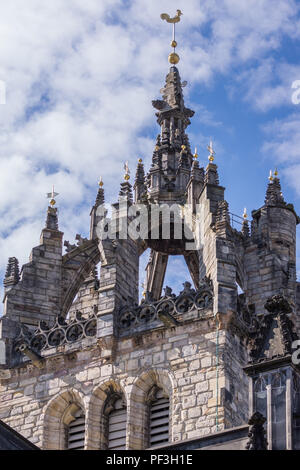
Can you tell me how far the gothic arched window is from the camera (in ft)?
137

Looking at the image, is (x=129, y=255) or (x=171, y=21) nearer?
(x=129, y=255)

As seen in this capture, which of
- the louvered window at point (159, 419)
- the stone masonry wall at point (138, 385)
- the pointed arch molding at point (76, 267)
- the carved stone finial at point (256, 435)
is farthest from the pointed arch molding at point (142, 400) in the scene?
the carved stone finial at point (256, 435)

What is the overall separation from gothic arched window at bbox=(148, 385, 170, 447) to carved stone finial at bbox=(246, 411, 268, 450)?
43.5 ft

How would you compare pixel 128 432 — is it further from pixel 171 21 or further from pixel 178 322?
pixel 171 21

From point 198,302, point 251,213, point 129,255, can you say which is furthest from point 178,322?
point 251,213

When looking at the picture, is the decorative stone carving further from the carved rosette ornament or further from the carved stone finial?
the carved rosette ornament

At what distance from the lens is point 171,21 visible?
52.3 meters

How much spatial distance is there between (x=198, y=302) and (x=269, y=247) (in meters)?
5.57

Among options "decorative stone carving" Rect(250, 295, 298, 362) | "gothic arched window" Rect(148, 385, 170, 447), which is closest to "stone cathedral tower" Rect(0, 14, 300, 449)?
"gothic arched window" Rect(148, 385, 170, 447)

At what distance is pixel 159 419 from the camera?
138 feet

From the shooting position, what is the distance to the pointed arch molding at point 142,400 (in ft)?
136

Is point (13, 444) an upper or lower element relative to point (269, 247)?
lower

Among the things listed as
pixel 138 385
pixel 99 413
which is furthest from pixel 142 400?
pixel 99 413
